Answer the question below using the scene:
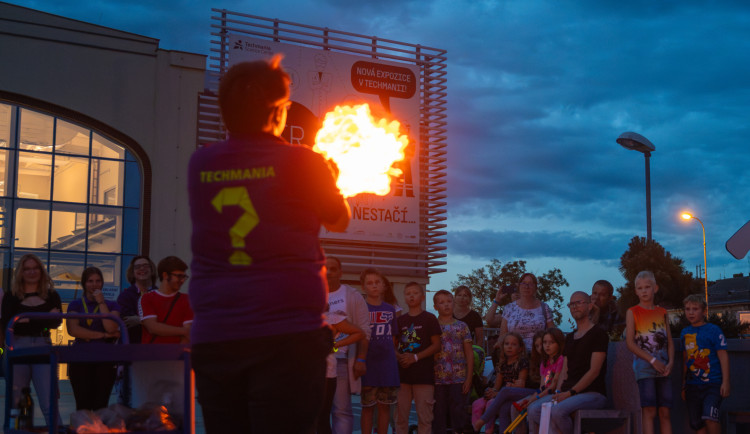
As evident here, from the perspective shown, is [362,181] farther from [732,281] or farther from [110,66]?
[732,281]

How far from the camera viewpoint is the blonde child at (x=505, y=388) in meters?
9.28

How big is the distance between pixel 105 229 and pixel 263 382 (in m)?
25.2

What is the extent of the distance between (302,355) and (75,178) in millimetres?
25387

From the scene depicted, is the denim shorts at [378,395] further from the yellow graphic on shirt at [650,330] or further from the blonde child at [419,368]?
the yellow graphic on shirt at [650,330]

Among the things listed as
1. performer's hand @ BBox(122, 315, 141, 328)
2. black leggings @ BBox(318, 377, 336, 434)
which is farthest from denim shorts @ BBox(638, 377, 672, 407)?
performer's hand @ BBox(122, 315, 141, 328)

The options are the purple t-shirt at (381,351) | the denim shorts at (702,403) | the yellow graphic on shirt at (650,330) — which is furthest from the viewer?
the purple t-shirt at (381,351)

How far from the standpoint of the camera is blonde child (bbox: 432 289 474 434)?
31.9 feet

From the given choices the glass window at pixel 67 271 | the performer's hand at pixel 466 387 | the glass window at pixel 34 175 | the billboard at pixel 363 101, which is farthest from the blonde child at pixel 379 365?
the glass window at pixel 34 175

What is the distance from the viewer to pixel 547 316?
10000 millimetres

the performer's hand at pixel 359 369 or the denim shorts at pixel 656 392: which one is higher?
the performer's hand at pixel 359 369

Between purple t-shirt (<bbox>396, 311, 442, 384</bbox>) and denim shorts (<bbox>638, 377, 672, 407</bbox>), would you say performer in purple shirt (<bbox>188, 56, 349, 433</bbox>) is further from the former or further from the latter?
purple t-shirt (<bbox>396, 311, 442, 384</bbox>)

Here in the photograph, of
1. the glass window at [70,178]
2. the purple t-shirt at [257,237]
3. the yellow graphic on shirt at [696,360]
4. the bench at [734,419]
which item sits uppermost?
the glass window at [70,178]

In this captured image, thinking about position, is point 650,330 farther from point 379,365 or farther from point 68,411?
point 68,411

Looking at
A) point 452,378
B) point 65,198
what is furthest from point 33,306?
point 65,198
